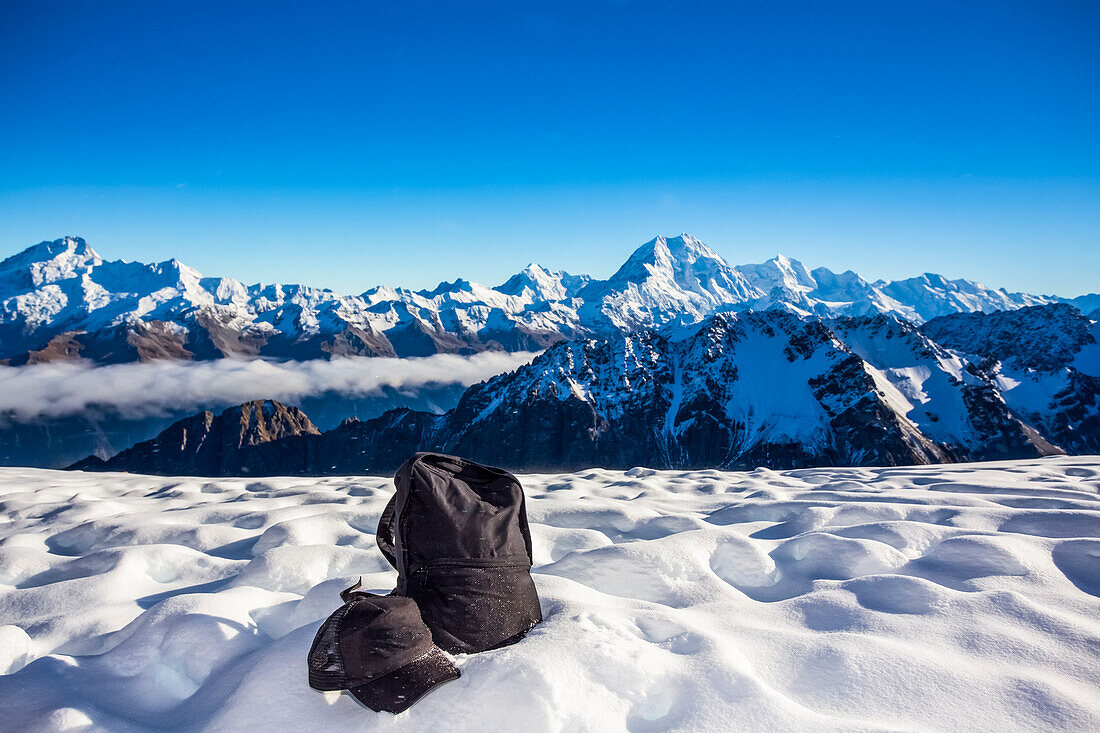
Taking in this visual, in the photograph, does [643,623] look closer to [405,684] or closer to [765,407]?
[405,684]

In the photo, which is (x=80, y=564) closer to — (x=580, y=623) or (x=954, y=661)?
(x=580, y=623)

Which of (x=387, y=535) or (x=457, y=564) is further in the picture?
(x=387, y=535)

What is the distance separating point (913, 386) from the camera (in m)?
150

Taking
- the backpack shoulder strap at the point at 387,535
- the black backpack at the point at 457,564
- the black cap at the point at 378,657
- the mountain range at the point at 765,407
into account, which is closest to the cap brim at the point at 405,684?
the black cap at the point at 378,657

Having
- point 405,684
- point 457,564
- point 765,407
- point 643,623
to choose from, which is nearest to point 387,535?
point 457,564

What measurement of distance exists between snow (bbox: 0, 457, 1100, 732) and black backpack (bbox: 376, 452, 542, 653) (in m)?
0.21

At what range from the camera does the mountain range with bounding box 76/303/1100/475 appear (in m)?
137

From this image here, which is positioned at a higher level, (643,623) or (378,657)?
(378,657)

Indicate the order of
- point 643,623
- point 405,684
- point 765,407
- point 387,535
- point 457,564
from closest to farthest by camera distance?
point 405,684 → point 457,564 → point 643,623 → point 387,535 → point 765,407

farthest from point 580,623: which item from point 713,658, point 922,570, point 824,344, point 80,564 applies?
point 824,344

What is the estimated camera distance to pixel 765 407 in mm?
161250

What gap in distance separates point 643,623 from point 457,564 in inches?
52.7

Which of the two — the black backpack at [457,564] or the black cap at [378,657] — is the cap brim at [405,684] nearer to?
the black cap at [378,657]

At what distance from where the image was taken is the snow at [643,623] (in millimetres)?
2727
